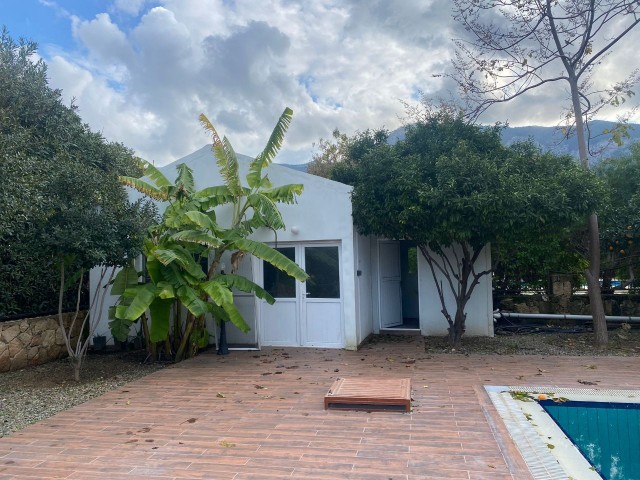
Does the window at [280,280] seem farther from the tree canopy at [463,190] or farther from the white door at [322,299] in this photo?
the tree canopy at [463,190]

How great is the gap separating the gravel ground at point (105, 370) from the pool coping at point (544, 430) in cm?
293

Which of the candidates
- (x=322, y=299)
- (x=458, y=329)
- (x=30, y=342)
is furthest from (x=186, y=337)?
(x=458, y=329)

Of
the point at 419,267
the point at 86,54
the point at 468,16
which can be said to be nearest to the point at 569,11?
the point at 468,16

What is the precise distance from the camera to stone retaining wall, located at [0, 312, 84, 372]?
900 centimetres

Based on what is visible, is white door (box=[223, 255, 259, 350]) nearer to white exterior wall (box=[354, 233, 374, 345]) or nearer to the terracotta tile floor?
the terracotta tile floor

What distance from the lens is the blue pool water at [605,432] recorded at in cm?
460

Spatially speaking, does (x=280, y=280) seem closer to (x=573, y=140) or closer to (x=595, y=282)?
(x=595, y=282)

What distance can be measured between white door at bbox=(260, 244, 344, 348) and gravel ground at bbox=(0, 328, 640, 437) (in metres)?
1.42

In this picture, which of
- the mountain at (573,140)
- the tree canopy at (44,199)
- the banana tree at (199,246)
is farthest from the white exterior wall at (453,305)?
the tree canopy at (44,199)

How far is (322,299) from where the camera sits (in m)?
10.1

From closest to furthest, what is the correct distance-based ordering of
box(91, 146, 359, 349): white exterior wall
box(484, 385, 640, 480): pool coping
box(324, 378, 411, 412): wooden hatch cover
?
1. box(484, 385, 640, 480): pool coping
2. box(324, 378, 411, 412): wooden hatch cover
3. box(91, 146, 359, 349): white exterior wall

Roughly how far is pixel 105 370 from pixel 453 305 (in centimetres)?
747

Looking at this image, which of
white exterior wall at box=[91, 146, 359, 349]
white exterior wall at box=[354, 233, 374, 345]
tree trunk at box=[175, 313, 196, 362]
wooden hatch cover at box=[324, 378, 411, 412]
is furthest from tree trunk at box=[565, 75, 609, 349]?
tree trunk at box=[175, 313, 196, 362]

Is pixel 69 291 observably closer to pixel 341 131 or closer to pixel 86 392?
pixel 86 392
